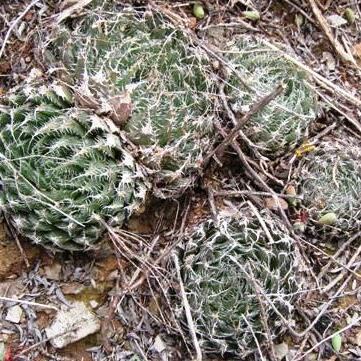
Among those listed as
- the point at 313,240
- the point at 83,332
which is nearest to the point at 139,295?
the point at 83,332

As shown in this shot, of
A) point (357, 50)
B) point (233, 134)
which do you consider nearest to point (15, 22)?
point (233, 134)

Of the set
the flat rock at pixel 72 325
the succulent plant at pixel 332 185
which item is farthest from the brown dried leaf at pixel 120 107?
the succulent plant at pixel 332 185

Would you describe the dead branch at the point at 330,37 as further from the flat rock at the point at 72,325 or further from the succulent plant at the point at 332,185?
the flat rock at the point at 72,325

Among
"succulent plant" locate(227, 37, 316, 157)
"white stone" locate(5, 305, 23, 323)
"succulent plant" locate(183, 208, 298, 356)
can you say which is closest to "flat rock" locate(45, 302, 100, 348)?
"white stone" locate(5, 305, 23, 323)

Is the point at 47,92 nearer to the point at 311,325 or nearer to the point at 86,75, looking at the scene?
the point at 86,75

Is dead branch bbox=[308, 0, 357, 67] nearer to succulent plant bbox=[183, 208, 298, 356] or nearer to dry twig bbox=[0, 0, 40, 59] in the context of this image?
succulent plant bbox=[183, 208, 298, 356]

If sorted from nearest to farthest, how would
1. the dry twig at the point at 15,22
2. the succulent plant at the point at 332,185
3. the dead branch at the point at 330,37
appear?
1. the dry twig at the point at 15,22
2. the succulent plant at the point at 332,185
3. the dead branch at the point at 330,37
